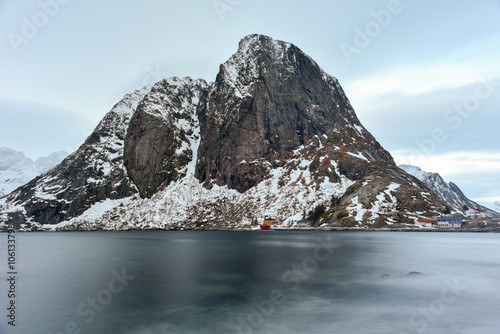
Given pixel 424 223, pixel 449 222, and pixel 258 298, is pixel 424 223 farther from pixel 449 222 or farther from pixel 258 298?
pixel 258 298

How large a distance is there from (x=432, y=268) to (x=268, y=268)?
88.9 ft

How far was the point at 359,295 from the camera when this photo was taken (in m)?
33.8

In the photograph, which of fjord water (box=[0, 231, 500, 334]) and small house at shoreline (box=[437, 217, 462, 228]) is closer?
fjord water (box=[0, 231, 500, 334])

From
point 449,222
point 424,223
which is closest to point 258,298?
point 424,223

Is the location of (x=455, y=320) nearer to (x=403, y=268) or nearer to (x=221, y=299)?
(x=221, y=299)

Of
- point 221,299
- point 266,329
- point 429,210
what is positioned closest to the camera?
point 266,329

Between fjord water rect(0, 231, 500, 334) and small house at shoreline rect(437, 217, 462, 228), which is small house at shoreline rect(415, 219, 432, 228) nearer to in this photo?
small house at shoreline rect(437, 217, 462, 228)

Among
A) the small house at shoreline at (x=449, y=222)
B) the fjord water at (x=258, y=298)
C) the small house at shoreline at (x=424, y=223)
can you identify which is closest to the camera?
the fjord water at (x=258, y=298)

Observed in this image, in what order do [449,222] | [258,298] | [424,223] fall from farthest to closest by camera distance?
[449,222] < [424,223] < [258,298]

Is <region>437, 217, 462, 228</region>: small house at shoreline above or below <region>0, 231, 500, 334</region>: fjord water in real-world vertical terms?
above

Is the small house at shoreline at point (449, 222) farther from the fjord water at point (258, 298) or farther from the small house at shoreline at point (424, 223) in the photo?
the fjord water at point (258, 298)

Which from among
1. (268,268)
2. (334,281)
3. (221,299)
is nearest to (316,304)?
(221,299)

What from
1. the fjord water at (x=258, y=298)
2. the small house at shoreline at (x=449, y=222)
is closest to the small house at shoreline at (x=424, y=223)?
the small house at shoreline at (x=449, y=222)

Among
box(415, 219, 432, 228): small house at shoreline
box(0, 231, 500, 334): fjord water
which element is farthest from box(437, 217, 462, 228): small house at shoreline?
box(0, 231, 500, 334): fjord water
